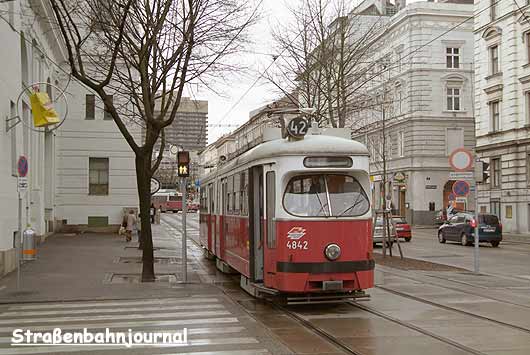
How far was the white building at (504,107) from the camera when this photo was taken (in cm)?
4084

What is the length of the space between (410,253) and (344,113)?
6303mm

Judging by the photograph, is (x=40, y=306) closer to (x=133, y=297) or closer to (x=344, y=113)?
(x=133, y=297)

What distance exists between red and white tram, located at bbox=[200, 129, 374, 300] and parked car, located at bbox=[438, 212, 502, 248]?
2203 cm

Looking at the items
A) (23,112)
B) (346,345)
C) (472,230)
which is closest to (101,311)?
(346,345)

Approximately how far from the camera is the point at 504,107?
43.1 m

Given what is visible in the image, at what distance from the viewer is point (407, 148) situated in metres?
57.0

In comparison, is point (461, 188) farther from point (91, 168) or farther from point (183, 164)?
point (91, 168)

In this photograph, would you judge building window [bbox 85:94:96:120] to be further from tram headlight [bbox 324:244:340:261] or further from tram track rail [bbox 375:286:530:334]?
tram headlight [bbox 324:244:340:261]

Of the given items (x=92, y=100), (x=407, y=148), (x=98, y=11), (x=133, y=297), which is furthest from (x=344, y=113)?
(x=407, y=148)

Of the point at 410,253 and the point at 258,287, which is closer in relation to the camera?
the point at 258,287

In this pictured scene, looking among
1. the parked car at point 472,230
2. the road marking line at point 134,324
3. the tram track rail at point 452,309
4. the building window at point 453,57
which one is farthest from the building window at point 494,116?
the road marking line at point 134,324

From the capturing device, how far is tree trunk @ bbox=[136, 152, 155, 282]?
16.7 meters

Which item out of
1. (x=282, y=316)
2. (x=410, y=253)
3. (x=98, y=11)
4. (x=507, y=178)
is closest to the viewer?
(x=282, y=316)

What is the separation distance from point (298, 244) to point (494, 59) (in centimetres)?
3772
